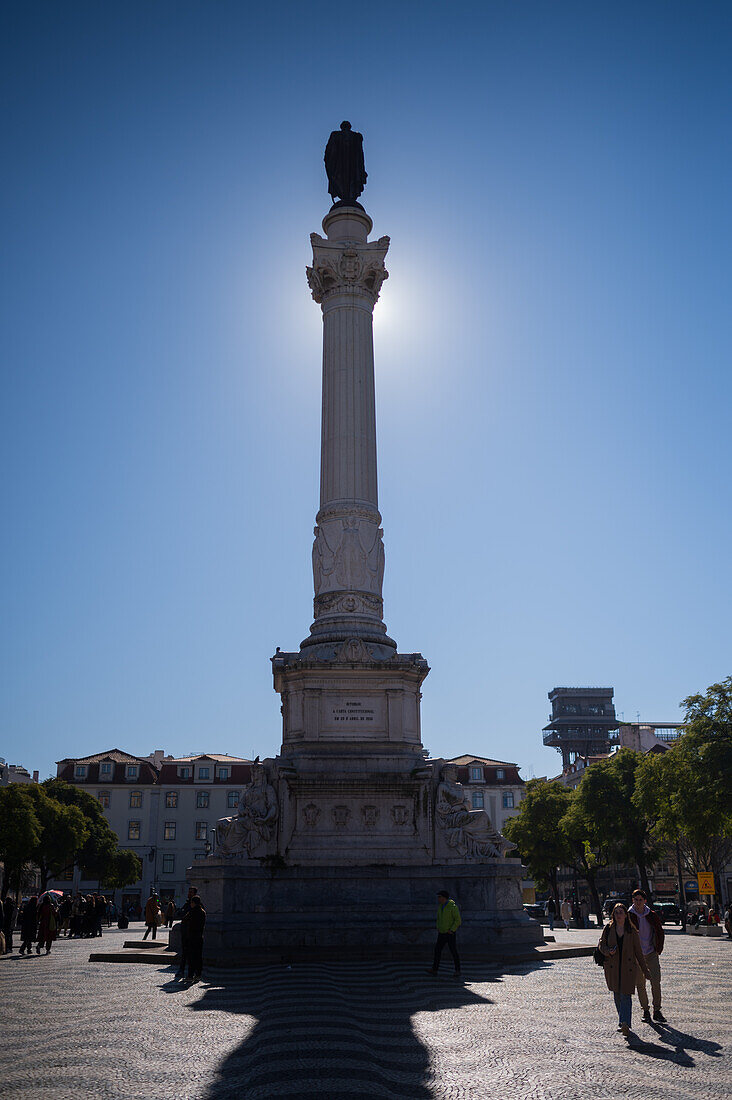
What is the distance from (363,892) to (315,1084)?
13451 millimetres

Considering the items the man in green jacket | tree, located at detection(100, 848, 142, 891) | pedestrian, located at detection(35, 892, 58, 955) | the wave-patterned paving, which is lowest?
tree, located at detection(100, 848, 142, 891)

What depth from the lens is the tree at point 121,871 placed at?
223 ft

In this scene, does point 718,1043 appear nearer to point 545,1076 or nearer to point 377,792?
point 545,1076

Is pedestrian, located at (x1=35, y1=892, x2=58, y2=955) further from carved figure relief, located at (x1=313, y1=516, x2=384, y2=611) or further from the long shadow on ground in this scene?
carved figure relief, located at (x1=313, y1=516, x2=384, y2=611)

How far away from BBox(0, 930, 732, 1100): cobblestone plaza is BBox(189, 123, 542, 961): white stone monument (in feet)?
10.2

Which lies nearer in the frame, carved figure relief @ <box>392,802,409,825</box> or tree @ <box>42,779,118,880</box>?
carved figure relief @ <box>392,802,409,825</box>

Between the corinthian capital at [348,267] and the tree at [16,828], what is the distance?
3493 cm

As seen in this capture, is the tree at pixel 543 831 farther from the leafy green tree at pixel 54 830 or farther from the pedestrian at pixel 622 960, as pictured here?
the pedestrian at pixel 622 960

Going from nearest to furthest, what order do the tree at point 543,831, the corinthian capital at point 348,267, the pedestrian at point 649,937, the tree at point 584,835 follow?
the pedestrian at point 649,937 → the corinthian capital at point 348,267 → the tree at point 584,835 → the tree at point 543,831

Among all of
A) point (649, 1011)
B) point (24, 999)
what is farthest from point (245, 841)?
point (649, 1011)

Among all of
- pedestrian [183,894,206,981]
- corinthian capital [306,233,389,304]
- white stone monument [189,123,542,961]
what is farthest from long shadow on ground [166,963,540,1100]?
corinthian capital [306,233,389,304]

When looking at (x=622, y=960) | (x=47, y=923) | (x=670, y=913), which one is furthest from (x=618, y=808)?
(x=622, y=960)

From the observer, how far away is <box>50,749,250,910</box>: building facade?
79.4 meters

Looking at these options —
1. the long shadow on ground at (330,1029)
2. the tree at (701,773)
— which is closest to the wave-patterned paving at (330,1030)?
the long shadow on ground at (330,1029)
